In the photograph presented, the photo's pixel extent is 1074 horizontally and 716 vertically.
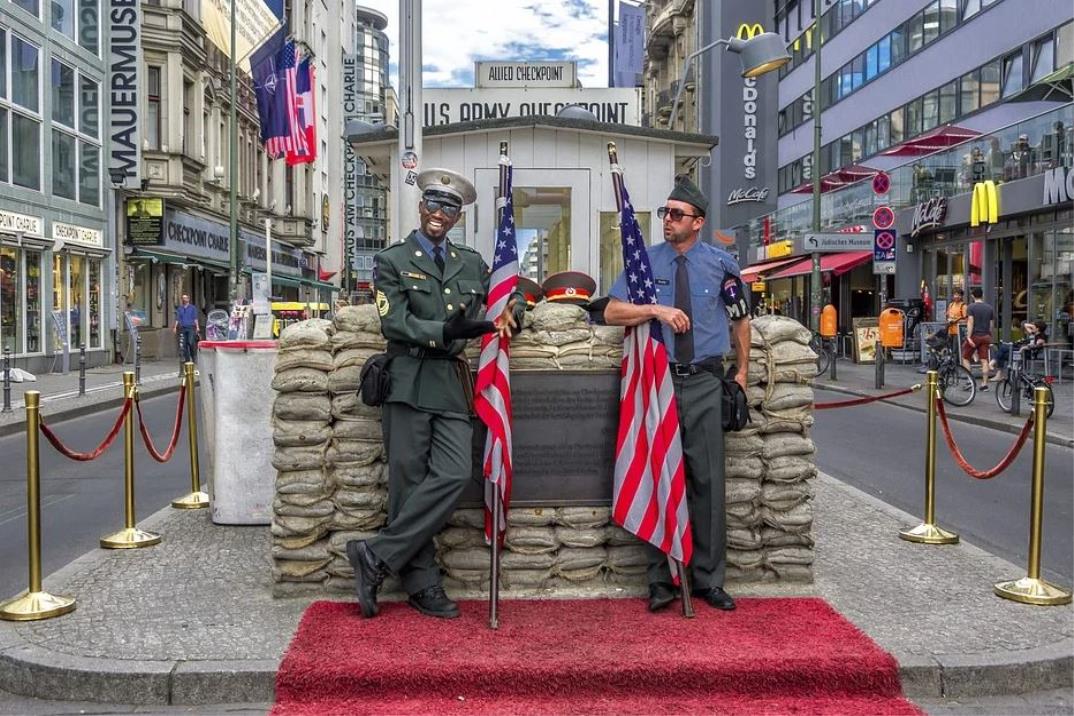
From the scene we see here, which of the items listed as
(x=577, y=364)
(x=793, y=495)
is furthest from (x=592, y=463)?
(x=793, y=495)

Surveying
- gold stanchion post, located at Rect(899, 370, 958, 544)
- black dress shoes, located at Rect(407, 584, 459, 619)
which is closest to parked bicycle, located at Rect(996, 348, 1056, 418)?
gold stanchion post, located at Rect(899, 370, 958, 544)

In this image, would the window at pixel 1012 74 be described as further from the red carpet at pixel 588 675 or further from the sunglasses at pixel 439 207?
the red carpet at pixel 588 675

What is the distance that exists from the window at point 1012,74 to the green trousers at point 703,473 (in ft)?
76.3

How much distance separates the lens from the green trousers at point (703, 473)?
5047 mm

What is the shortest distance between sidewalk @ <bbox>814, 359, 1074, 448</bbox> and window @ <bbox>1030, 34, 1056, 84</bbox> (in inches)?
288

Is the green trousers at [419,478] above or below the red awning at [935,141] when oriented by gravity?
below

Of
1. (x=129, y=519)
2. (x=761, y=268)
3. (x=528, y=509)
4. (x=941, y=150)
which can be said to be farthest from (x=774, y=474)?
(x=761, y=268)

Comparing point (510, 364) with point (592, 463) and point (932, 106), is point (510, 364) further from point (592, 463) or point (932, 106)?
point (932, 106)

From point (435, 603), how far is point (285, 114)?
81.1ft

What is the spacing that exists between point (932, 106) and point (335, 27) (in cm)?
4586

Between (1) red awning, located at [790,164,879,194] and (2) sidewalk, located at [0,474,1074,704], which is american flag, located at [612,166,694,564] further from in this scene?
(1) red awning, located at [790,164,879,194]

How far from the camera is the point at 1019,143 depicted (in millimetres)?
22250

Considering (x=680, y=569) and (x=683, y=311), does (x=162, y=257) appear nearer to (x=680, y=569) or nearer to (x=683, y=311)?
(x=683, y=311)

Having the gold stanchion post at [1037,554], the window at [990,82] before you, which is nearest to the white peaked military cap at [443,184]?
the gold stanchion post at [1037,554]
